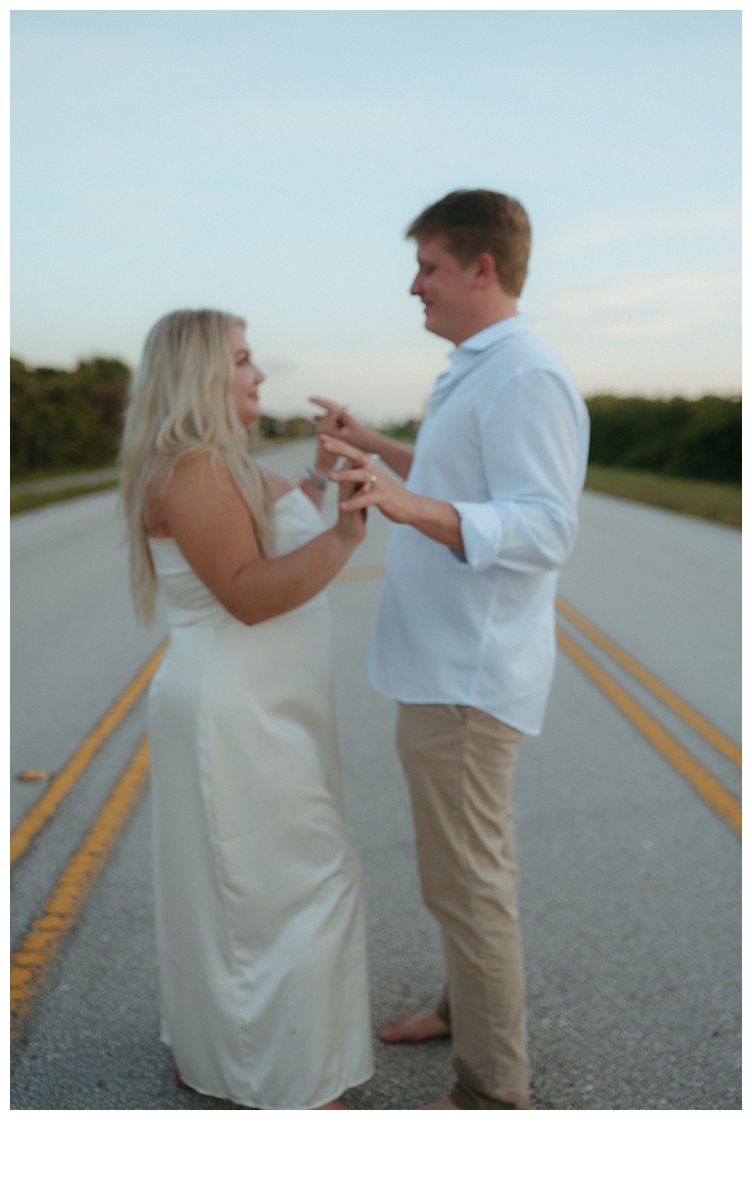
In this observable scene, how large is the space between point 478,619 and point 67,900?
2272mm

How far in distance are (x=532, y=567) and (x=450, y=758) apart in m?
0.51

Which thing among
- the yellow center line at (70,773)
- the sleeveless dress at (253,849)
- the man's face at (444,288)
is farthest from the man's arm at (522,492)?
the yellow center line at (70,773)

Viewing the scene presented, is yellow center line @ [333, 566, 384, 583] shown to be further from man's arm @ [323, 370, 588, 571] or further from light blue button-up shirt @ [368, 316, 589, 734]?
man's arm @ [323, 370, 588, 571]

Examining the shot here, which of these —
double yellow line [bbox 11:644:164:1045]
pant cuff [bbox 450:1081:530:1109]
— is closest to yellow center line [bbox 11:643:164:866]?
double yellow line [bbox 11:644:164:1045]

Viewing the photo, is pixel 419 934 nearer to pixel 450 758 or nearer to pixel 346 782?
pixel 450 758

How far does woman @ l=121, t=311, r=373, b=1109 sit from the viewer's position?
2.98 metres

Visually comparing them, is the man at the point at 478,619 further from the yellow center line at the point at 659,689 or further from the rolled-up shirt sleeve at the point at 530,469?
the yellow center line at the point at 659,689

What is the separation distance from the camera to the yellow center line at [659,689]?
21.0 ft

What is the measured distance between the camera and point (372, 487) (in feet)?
8.66

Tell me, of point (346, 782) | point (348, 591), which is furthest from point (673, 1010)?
point (348, 591)

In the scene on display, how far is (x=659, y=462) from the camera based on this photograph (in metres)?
34.7

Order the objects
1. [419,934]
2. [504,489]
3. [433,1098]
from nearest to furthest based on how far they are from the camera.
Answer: [504,489], [433,1098], [419,934]

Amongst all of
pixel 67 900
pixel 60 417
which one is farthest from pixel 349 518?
pixel 60 417

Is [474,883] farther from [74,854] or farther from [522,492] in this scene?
[74,854]
